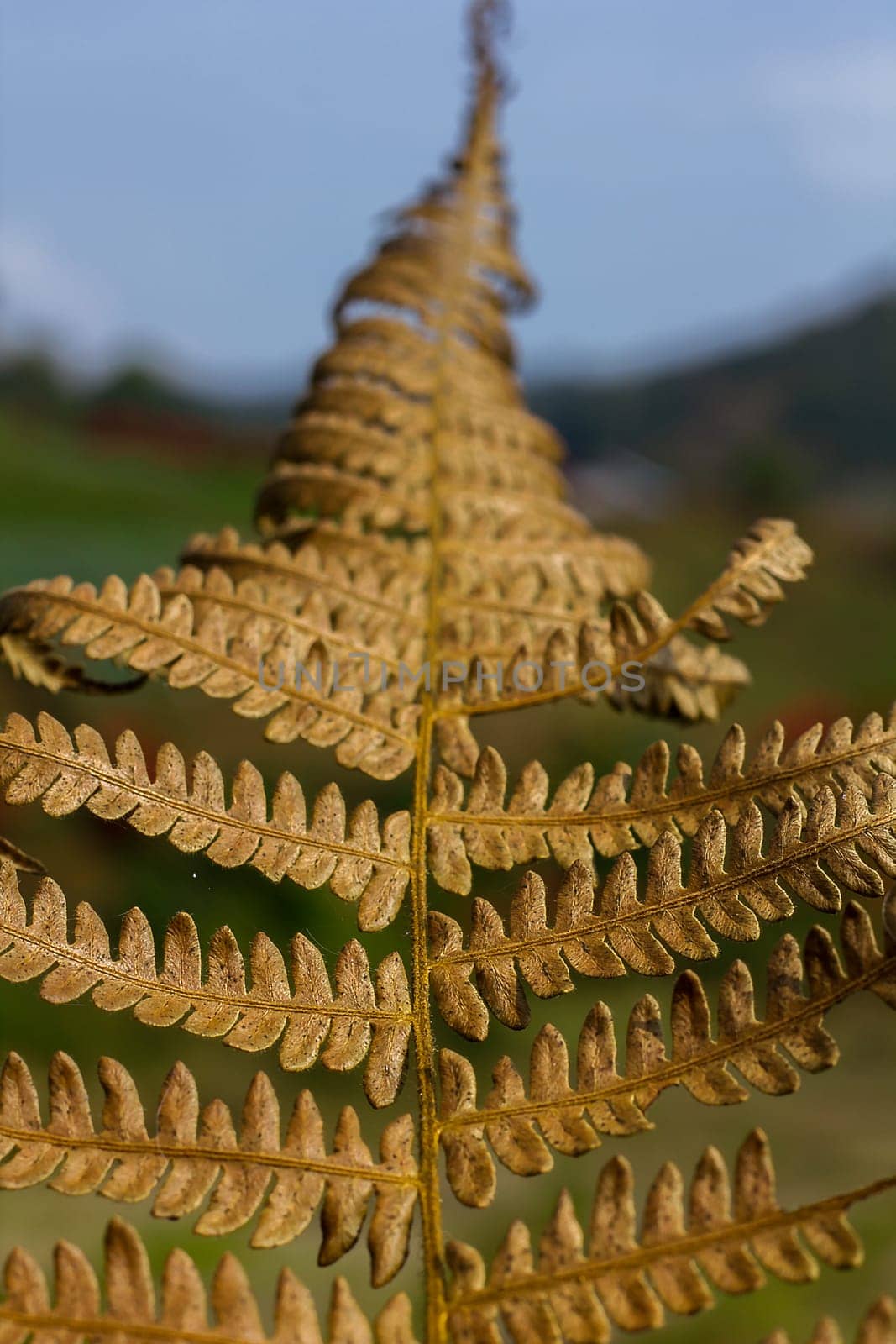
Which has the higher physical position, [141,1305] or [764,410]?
[764,410]

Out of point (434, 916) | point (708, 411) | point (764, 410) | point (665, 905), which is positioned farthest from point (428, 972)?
point (708, 411)

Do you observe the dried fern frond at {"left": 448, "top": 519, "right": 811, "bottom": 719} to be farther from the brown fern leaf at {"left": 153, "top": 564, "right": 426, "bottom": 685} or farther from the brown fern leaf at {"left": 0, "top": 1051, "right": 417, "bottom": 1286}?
the brown fern leaf at {"left": 0, "top": 1051, "right": 417, "bottom": 1286}

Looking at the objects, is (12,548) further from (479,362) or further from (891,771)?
(891,771)

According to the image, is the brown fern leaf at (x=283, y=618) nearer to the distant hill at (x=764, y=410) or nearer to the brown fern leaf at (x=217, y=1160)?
the brown fern leaf at (x=217, y=1160)

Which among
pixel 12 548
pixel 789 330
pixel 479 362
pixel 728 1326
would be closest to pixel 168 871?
pixel 12 548

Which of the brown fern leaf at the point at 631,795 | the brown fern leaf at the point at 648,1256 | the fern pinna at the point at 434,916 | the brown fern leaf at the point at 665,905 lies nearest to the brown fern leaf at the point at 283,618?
the fern pinna at the point at 434,916

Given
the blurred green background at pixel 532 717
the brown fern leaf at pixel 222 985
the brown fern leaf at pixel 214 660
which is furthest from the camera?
the blurred green background at pixel 532 717

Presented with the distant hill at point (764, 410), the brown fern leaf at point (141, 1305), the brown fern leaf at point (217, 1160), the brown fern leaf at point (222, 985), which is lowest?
the brown fern leaf at point (141, 1305)

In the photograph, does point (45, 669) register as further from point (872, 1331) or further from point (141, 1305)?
point (872, 1331)
